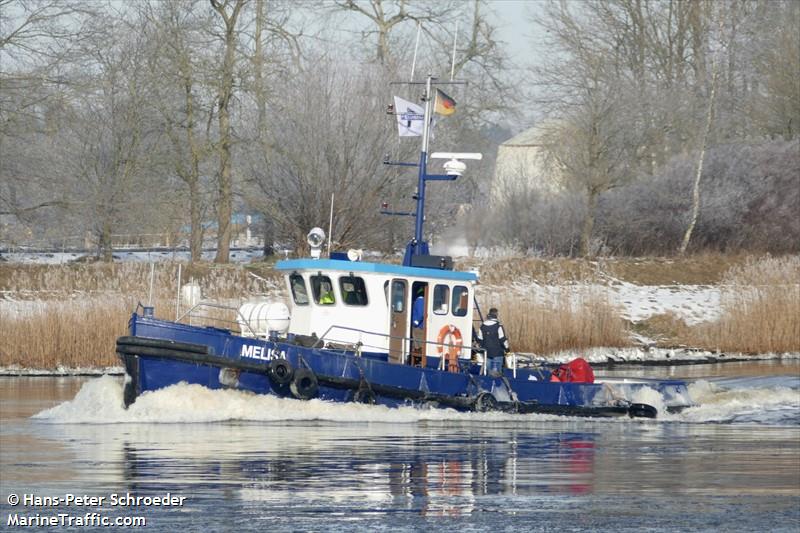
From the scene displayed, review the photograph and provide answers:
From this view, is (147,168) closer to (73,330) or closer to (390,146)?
(390,146)

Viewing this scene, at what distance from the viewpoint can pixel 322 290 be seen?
20.7 m

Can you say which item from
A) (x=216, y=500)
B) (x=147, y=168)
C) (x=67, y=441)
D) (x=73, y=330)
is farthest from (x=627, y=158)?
(x=216, y=500)

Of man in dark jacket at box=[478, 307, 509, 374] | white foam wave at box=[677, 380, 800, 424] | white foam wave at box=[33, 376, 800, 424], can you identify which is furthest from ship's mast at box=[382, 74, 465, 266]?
white foam wave at box=[677, 380, 800, 424]

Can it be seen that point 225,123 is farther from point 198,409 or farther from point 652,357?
point 198,409

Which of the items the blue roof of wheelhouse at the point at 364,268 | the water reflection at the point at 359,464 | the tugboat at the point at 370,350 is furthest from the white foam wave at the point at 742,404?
the blue roof of wheelhouse at the point at 364,268

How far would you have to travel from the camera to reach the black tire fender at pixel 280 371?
19.4 metres

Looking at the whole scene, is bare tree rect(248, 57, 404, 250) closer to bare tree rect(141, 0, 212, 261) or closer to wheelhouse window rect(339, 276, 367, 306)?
bare tree rect(141, 0, 212, 261)

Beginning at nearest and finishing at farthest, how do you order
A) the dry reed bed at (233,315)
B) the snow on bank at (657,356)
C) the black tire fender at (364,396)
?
the black tire fender at (364,396) → the dry reed bed at (233,315) → the snow on bank at (657,356)

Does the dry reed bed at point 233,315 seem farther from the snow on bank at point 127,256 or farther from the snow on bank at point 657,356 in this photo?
the snow on bank at point 127,256

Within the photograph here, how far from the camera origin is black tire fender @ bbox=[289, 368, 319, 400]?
19.5m

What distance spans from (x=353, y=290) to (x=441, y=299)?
1320 millimetres

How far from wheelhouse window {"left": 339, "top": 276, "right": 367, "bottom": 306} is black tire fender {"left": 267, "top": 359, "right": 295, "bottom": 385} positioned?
1.61 metres

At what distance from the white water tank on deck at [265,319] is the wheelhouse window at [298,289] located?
36 cm

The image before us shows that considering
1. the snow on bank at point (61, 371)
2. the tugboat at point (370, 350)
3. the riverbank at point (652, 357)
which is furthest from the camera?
the riverbank at point (652, 357)
